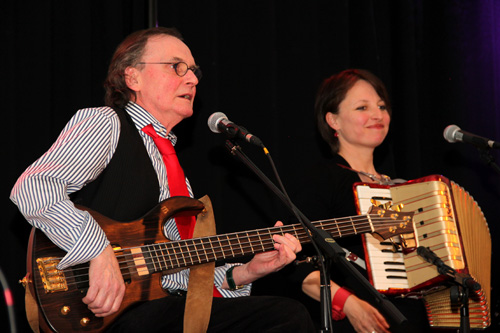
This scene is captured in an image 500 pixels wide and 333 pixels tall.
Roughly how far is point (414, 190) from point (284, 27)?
143 cm

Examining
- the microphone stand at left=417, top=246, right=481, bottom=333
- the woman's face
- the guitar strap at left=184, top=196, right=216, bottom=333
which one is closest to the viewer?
the guitar strap at left=184, top=196, right=216, bottom=333

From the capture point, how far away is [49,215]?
82.5 inches

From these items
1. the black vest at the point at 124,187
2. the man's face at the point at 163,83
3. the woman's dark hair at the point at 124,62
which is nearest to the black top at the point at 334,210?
the man's face at the point at 163,83

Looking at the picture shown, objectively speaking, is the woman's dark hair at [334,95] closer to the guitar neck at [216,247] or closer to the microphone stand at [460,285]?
the guitar neck at [216,247]

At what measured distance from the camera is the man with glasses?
2105 mm

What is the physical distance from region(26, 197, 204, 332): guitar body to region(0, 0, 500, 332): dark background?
0.99 metres

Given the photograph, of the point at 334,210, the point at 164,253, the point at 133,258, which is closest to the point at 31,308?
the point at 133,258

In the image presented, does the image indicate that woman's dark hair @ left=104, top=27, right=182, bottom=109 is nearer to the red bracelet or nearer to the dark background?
the dark background

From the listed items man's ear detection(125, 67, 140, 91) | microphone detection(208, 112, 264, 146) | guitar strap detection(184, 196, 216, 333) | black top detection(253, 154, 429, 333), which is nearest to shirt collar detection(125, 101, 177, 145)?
man's ear detection(125, 67, 140, 91)

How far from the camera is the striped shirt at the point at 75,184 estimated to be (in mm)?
2088

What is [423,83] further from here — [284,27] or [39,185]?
[39,185]

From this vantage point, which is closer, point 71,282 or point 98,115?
point 71,282

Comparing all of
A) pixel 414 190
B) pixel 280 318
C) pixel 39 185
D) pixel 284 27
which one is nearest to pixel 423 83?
pixel 284 27

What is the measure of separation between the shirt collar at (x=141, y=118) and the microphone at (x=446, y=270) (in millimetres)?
1277
